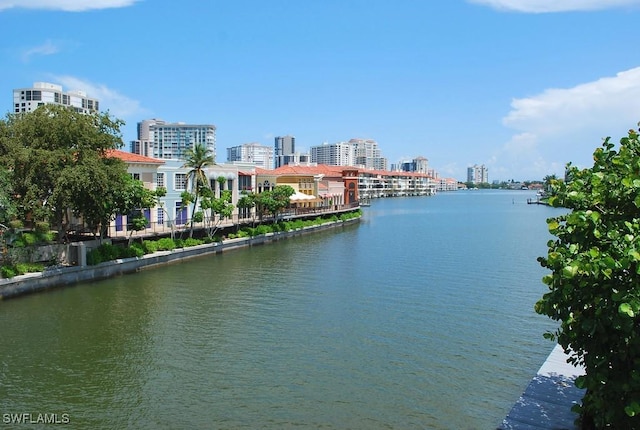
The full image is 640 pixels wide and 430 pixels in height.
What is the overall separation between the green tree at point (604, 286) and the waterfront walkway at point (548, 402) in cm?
196

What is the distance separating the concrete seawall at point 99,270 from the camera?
2536 centimetres

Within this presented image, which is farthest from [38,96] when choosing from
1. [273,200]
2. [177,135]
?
[273,200]

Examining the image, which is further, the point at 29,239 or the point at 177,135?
the point at 177,135

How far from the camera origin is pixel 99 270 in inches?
1200

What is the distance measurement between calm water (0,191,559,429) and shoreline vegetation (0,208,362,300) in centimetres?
104

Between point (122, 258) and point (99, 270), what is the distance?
243 cm

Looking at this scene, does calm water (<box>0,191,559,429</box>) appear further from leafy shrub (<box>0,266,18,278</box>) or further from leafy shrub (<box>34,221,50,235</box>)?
leafy shrub (<box>34,221,50,235</box>)

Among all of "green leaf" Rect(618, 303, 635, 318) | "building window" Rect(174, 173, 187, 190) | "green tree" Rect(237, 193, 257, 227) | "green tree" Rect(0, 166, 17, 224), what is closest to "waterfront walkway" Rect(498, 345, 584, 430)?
"green leaf" Rect(618, 303, 635, 318)

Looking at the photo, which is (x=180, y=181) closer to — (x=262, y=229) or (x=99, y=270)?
(x=262, y=229)

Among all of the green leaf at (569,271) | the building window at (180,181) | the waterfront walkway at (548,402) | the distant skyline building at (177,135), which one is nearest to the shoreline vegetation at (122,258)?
the building window at (180,181)

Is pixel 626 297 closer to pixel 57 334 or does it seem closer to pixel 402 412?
pixel 402 412

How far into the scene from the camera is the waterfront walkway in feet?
35.8

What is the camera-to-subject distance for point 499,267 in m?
35.4

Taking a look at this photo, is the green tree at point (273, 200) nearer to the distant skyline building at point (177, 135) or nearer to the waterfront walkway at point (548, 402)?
the waterfront walkway at point (548, 402)
